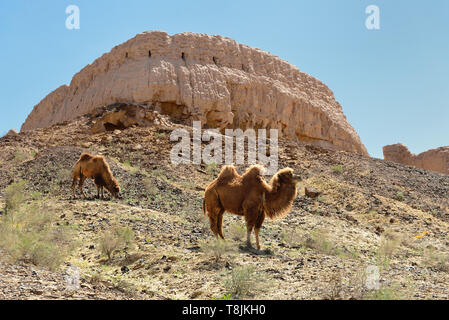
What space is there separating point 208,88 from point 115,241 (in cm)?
2738

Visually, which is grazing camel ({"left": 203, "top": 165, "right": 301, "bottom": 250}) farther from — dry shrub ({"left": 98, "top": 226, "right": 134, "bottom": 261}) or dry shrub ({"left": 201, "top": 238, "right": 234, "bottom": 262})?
dry shrub ({"left": 98, "top": 226, "right": 134, "bottom": 261})

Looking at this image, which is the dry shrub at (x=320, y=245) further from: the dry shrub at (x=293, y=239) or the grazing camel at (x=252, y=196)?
Answer: the grazing camel at (x=252, y=196)

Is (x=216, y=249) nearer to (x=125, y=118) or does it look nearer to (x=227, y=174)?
(x=227, y=174)

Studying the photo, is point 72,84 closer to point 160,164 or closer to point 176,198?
point 160,164

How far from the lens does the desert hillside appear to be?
5.86 metres

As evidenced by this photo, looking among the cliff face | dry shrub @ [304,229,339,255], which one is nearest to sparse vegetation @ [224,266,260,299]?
dry shrub @ [304,229,339,255]

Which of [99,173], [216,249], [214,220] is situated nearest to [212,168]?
[99,173]

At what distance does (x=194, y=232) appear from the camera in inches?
438

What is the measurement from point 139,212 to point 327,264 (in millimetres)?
7058

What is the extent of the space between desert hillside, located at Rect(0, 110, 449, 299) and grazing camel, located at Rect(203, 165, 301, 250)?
0.79 m

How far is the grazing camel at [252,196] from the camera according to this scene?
901 centimetres

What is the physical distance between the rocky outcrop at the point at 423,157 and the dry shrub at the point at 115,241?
49.6 meters

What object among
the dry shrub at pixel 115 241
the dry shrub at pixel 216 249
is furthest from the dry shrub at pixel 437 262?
the dry shrub at pixel 115 241

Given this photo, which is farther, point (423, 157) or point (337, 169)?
point (423, 157)
